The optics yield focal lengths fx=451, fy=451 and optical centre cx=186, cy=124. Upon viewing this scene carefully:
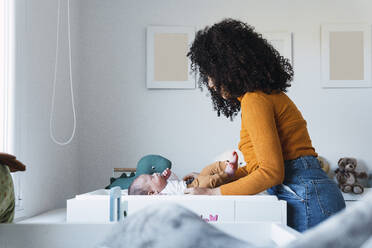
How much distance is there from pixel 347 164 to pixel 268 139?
1980mm

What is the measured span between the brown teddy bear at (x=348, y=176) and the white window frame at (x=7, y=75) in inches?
78.6

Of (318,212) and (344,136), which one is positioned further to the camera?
(344,136)

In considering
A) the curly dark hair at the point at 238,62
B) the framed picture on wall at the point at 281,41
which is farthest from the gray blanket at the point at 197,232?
the framed picture on wall at the point at 281,41

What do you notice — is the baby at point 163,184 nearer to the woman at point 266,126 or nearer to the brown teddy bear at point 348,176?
the woman at point 266,126

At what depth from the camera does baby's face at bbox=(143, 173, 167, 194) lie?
192 cm

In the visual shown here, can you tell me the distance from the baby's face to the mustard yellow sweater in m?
0.60

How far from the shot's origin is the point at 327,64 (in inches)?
124

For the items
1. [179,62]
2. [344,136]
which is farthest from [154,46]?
[344,136]

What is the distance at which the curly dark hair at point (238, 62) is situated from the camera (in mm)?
1320

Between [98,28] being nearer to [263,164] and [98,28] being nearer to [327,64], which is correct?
[327,64]

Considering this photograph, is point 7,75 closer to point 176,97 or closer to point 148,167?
point 148,167

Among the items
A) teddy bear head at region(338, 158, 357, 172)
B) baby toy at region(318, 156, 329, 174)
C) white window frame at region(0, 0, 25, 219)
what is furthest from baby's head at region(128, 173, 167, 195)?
teddy bear head at region(338, 158, 357, 172)

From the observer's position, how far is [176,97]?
314cm

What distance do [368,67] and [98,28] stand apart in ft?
6.25
